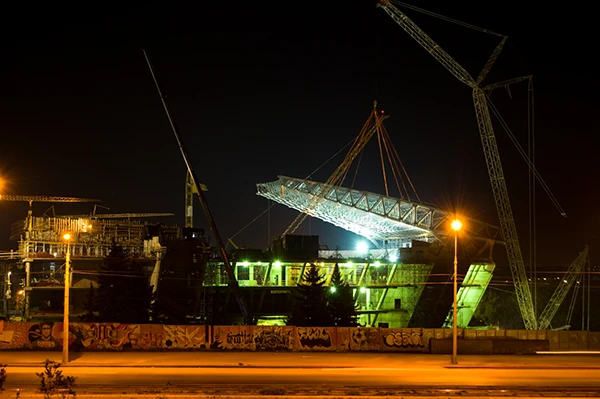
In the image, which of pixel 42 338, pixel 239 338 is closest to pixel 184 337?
pixel 239 338

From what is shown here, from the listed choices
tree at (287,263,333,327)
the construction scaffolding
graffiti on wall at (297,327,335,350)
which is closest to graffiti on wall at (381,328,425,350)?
graffiti on wall at (297,327,335,350)

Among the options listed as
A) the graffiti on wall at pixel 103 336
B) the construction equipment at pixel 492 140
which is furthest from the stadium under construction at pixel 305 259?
the graffiti on wall at pixel 103 336

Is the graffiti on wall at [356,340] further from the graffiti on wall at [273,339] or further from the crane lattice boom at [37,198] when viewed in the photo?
the crane lattice boom at [37,198]

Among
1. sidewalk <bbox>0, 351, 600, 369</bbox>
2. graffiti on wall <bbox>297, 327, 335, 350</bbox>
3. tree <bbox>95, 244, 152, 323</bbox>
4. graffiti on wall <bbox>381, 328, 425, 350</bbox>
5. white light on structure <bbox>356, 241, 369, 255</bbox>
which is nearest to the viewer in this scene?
sidewalk <bbox>0, 351, 600, 369</bbox>

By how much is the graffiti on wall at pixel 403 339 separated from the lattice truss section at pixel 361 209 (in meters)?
28.9

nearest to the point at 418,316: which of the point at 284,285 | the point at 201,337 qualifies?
the point at 284,285

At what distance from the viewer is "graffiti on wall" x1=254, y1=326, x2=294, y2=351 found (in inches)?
1300

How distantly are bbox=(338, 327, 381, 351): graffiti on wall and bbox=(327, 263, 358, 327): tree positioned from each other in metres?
12.9

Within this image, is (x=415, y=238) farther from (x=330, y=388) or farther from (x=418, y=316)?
(x=330, y=388)

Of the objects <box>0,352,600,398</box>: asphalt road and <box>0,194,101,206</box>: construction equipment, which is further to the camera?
<box>0,194,101,206</box>: construction equipment

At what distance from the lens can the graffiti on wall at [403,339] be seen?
1320 inches

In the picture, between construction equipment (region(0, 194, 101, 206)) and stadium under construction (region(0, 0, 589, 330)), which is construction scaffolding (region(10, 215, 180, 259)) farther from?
construction equipment (region(0, 194, 101, 206))

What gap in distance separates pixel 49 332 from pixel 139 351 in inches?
219

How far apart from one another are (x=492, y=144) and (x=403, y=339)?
147 feet
